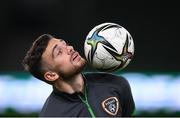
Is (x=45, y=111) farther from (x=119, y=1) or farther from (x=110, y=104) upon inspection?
(x=119, y=1)

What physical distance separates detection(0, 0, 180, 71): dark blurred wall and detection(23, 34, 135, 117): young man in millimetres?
6343

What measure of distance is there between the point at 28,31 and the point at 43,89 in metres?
2.18

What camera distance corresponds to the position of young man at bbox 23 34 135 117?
643cm

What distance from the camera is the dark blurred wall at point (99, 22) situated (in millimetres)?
13203

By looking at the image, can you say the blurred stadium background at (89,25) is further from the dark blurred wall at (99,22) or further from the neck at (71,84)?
the neck at (71,84)

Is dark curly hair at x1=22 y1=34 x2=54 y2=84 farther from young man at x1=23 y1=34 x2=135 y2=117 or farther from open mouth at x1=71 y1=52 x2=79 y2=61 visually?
open mouth at x1=71 y1=52 x2=79 y2=61

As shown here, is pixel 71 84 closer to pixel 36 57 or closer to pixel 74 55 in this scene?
pixel 74 55

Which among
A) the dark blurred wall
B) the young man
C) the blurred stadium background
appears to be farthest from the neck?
the dark blurred wall

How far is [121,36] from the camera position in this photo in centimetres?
657

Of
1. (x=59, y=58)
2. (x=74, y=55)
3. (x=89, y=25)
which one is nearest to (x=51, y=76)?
(x=59, y=58)

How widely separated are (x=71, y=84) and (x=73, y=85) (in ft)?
0.09

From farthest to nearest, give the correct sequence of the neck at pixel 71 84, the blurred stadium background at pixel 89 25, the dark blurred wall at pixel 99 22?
the dark blurred wall at pixel 99 22
the blurred stadium background at pixel 89 25
the neck at pixel 71 84

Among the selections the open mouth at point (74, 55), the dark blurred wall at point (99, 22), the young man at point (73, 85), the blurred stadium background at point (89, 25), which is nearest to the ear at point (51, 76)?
the young man at point (73, 85)

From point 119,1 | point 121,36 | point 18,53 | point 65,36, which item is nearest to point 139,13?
point 119,1
